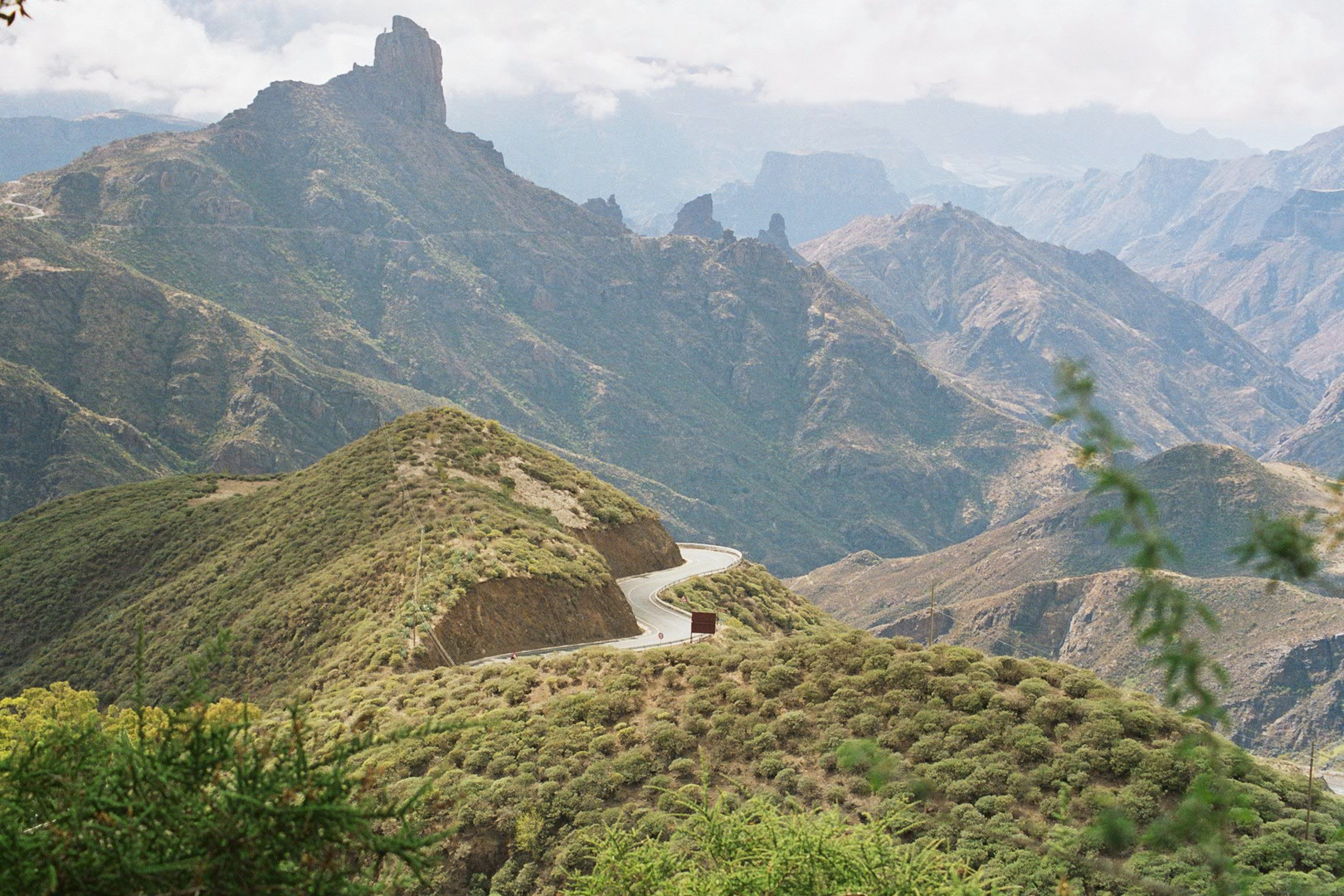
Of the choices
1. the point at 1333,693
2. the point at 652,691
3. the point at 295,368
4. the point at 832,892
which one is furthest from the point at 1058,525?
the point at 832,892

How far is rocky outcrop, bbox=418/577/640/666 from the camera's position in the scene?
37031mm

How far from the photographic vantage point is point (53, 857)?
6.14 metres

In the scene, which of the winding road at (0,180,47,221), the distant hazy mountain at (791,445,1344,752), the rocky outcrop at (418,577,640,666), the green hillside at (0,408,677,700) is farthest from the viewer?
the winding road at (0,180,47,221)

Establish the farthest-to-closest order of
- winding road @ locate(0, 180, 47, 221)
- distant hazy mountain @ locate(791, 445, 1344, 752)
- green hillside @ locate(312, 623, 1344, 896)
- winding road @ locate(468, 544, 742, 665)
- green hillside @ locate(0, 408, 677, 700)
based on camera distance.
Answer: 1. winding road @ locate(0, 180, 47, 221)
2. distant hazy mountain @ locate(791, 445, 1344, 752)
3. winding road @ locate(468, 544, 742, 665)
4. green hillside @ locate(0, 408, 677, 700)
5. green hillside @ locate(312, 623, 1344, 896)

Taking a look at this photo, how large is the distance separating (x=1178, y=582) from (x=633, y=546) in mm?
43207

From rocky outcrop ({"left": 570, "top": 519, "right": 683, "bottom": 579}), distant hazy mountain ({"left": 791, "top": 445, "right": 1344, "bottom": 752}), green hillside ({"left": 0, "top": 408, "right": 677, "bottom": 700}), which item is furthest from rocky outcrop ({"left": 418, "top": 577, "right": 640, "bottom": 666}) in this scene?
distant hazy mountain ({"left": 791, "top": 445, "right": 1344, "bottom": 752})

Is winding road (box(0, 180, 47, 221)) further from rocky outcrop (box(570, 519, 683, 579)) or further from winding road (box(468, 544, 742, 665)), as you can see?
rocky outcrop (box(570, 519, 683, 579))

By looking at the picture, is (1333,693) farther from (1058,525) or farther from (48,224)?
(48,224)

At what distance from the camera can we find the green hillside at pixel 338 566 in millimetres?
38844

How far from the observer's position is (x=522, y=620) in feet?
133

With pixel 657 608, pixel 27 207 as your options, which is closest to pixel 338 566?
pixel 657 608

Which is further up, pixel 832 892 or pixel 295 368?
pixel 295 368

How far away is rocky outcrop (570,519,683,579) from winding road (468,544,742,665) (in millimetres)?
593

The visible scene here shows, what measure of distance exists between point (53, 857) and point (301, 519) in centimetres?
4850
